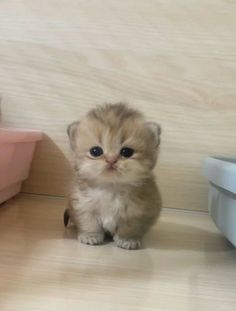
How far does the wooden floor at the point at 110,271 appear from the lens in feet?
1.69

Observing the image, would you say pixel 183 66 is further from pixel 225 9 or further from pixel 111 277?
pixel 111 277

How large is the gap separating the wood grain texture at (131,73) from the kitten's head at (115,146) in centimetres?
29

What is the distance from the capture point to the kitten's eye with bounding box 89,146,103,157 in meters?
0.77

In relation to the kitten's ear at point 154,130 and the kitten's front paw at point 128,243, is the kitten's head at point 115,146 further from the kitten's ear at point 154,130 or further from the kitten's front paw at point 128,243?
the kitten's front paw at point 128,243

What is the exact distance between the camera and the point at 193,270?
657mm

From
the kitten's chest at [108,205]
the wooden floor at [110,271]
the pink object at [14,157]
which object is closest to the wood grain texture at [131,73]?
the pink object at [14,157]

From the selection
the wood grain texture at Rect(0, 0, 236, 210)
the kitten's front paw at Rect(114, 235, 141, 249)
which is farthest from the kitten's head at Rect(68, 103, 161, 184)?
the wood grain texture at Rect(0, 0, 236, 210)

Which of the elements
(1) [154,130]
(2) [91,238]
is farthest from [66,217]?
(1) [154,130]

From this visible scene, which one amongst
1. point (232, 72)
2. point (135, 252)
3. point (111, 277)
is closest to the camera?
point (111, 277)

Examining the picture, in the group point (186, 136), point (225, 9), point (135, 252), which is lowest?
point (135, 252)

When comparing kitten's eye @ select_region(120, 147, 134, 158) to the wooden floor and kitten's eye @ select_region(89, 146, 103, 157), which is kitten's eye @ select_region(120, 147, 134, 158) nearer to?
kitten's eye @ select_region(89, 146, 103, 157)

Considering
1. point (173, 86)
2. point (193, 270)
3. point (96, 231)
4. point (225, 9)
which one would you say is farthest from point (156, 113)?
point (193, 270)

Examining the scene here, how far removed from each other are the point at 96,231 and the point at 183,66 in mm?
478

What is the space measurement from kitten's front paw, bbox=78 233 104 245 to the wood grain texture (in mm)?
340
